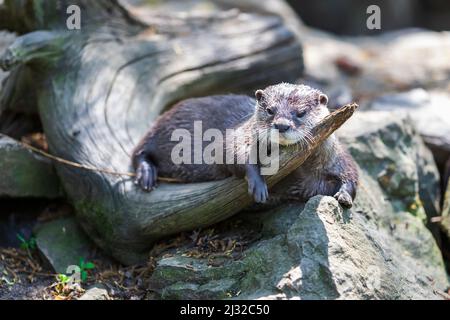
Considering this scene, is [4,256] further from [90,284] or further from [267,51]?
[267,51]

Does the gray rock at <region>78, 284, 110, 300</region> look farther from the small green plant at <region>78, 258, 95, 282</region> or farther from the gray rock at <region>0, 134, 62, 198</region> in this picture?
the gray rock at <region>0, 134, 62, 198</region>

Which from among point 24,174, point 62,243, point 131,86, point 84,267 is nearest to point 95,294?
point 84,267

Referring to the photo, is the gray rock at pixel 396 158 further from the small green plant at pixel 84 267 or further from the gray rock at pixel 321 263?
the small green plant at pixel 84 267

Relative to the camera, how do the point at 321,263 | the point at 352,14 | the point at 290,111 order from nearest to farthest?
the point at 321,263 → the point at 290,111 → the point at 352,14

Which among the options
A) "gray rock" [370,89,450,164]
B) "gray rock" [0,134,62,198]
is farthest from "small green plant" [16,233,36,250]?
"gray rock" [370,89,450,164]

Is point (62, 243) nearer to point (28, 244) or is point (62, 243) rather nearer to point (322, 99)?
point (28, 244)
